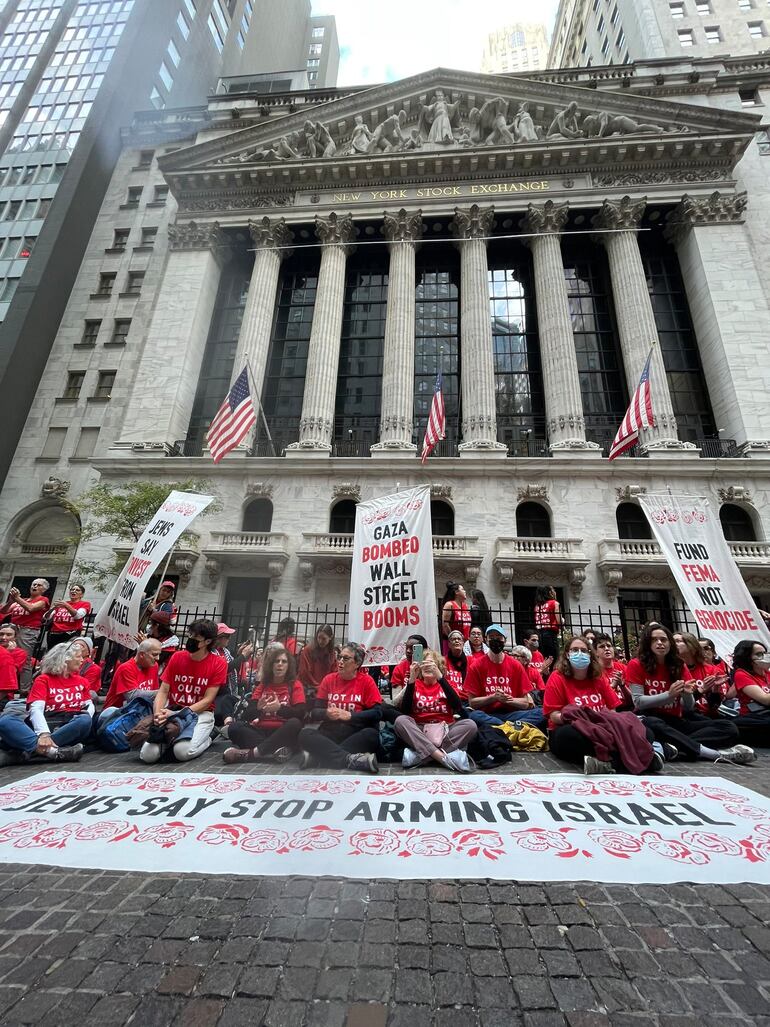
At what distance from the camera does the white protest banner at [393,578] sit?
642 centimetres

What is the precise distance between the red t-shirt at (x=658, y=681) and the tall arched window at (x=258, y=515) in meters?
16.6

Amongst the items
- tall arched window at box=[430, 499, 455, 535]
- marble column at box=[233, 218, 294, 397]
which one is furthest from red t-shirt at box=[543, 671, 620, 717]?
marble column at box=[233, 218, 294, 397]

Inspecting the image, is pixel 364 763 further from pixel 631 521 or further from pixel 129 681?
pixel 631 521

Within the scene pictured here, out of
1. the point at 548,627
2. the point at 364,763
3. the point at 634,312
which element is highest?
the point at 634,312

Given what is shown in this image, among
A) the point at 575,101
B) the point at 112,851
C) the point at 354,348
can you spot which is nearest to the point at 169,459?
the point at 354,348

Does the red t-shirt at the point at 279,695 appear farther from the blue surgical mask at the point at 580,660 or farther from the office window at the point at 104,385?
the office window at the point at 104,385

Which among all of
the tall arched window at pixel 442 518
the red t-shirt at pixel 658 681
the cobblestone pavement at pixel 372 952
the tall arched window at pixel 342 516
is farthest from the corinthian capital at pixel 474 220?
the cobblestone pavement at pixel 372 952

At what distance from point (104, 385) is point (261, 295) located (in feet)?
33.1

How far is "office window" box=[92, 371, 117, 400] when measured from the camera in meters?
25.6

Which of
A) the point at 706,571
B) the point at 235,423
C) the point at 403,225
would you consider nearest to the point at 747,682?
the point at 706,571

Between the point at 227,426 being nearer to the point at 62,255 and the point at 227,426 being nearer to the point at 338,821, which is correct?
the point at 338,821

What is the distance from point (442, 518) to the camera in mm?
20250

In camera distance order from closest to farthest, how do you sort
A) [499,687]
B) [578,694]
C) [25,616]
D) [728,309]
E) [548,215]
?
[578,694]
[499,687]
[25,616]
[728,309]
[548,215]

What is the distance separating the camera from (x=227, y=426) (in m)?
15.5
